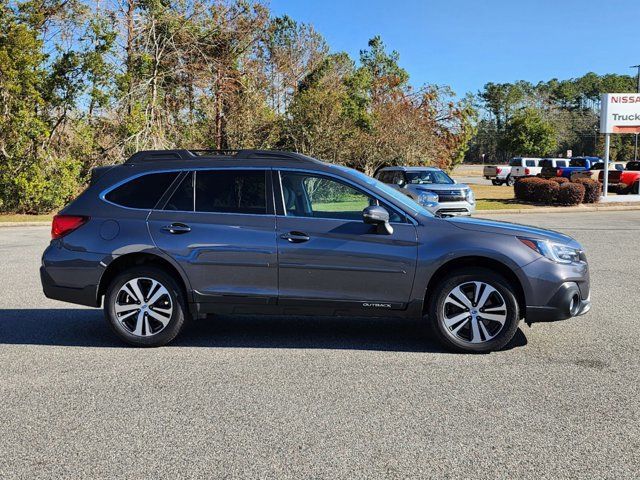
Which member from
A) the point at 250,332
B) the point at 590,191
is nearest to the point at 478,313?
the point at 250,332

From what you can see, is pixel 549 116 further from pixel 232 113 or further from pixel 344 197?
pixel 344 197

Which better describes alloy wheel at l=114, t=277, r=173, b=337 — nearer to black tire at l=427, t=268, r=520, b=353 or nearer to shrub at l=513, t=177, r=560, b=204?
black tire at l=427, t=268, r=520, b=353

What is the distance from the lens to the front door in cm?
541

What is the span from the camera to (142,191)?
584 centimetres

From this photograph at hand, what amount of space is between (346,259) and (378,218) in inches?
18.2

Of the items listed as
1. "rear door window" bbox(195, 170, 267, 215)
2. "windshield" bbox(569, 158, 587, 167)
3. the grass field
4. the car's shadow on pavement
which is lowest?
the car's shadow on pavement

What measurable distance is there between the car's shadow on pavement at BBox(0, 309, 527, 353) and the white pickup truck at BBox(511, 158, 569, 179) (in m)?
37.8

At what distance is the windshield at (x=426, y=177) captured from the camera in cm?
1869

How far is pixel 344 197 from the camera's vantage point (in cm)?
561

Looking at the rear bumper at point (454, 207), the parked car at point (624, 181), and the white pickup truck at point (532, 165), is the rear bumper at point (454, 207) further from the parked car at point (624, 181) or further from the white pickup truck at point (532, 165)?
the white pickup truck at point (532, 165)

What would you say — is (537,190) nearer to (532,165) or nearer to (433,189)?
(433,189)

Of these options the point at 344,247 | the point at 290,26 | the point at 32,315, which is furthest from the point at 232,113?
the point at 290,26

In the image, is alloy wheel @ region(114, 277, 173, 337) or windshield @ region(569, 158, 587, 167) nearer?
alloy wheel @ region(114, 277, 173, 337)

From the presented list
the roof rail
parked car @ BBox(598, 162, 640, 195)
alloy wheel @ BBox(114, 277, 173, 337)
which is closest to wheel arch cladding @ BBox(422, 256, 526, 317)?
the roof rail
